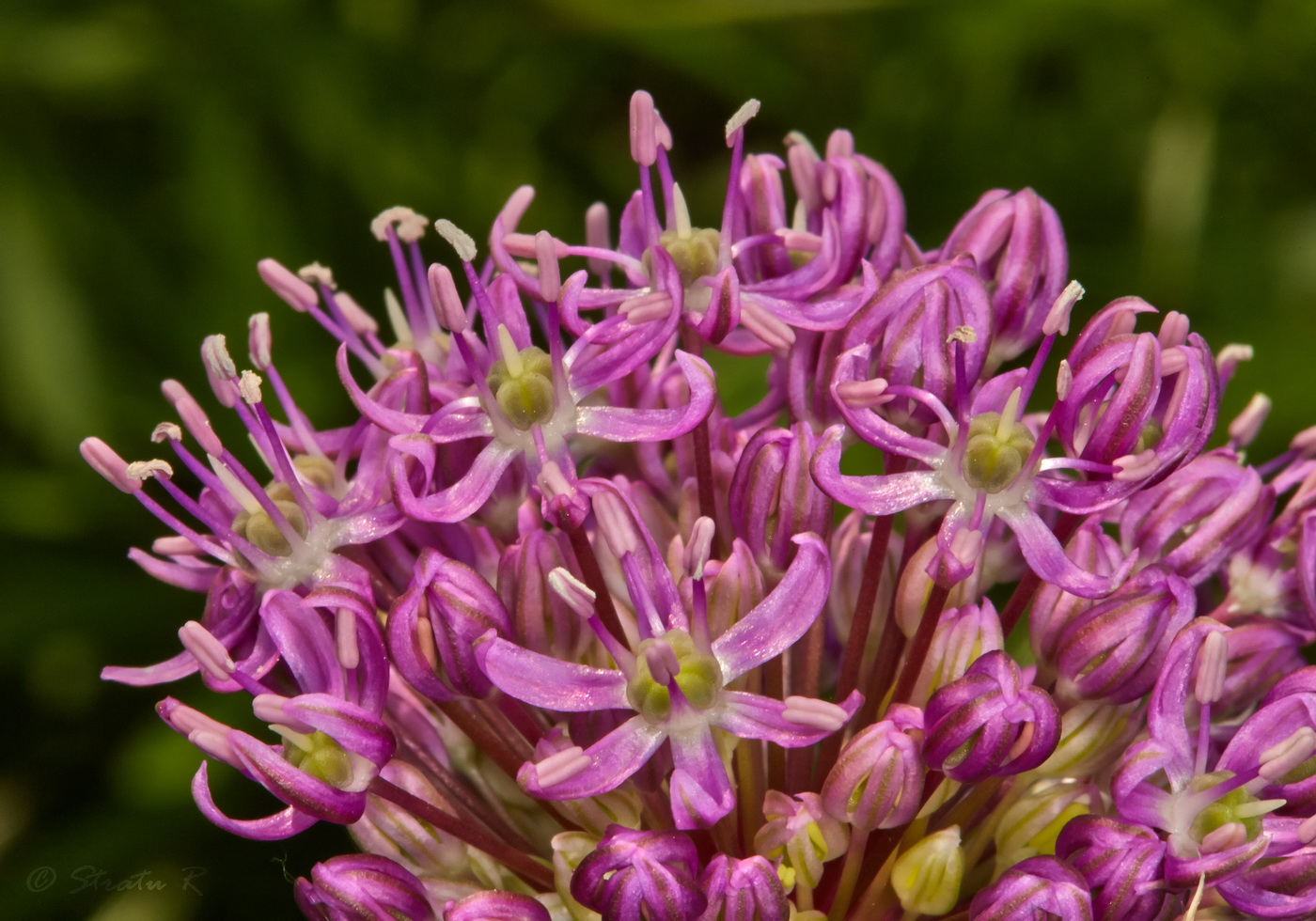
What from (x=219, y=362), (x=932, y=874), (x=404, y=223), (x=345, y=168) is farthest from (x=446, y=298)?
(x=345, y=168)

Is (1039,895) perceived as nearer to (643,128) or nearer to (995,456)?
(995,456)

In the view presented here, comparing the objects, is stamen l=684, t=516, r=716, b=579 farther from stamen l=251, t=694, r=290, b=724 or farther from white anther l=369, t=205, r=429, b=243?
white anther l=369, t=205, r=429, b=243

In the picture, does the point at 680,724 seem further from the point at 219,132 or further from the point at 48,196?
the point at 48,196

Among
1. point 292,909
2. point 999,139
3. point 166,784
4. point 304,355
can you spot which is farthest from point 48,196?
point 999,139

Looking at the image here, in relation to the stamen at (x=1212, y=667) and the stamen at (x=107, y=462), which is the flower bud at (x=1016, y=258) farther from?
the stamen at (x=107, y=462)

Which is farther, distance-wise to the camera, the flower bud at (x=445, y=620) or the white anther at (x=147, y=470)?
the white anther at (x=147, y=470)

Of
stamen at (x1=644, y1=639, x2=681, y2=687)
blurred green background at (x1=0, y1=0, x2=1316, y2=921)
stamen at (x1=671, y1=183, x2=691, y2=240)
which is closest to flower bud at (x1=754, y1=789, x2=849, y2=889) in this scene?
stamen at (x1=644, y1=639, x2=681, y2=687)

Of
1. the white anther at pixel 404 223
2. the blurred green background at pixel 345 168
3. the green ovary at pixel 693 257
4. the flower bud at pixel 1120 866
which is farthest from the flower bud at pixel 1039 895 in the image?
the blurred green background at pixel 345 168
